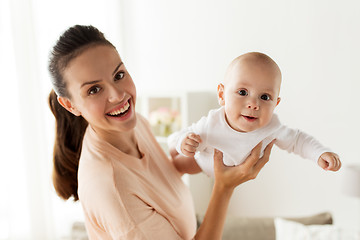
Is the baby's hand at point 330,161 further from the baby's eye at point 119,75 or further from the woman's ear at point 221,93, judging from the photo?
the baby's eye at point 119,75

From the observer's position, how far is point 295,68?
183 centimetres

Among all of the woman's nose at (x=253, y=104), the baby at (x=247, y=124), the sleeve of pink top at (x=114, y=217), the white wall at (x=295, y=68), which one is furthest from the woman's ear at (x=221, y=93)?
the white wall at (x=295, y=68)

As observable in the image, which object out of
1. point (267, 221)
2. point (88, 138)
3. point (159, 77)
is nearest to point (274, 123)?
point (88, 138)

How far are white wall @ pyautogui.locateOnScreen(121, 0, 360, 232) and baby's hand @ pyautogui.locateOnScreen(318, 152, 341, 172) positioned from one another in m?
A: 0.86

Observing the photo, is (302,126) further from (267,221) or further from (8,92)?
(8,92)

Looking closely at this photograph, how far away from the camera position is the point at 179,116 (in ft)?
8.41

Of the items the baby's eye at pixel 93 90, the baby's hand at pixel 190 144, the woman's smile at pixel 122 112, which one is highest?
the baby's eye at pixel 93 90

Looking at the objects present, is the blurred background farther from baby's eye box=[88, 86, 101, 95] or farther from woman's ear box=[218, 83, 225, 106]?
baby's eye box=[88, 86, 101, 95]

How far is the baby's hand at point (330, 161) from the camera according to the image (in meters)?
0.82

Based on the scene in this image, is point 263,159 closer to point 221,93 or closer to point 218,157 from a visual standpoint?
point 218,157

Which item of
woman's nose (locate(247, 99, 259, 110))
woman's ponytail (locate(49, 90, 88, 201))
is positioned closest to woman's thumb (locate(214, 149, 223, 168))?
woman's nose (locate(247, 99, 259, 110))

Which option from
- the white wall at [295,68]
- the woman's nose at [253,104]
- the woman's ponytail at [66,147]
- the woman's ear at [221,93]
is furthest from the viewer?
the white wall at [295,68]

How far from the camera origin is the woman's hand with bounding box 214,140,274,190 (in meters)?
0.89

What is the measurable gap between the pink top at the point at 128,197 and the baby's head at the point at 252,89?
13.4 inches
